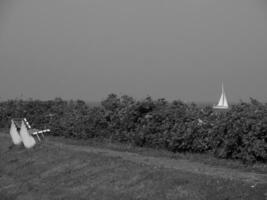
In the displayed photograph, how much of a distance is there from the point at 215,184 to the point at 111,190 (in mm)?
2478

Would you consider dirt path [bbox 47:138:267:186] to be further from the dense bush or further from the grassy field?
the dense bush

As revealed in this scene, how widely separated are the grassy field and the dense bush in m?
0.59

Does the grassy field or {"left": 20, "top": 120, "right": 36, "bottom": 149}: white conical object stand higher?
{"left": 20, "top": 120, "right": 36, "bottom": 149}: white conical object

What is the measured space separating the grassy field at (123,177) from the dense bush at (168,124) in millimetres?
588

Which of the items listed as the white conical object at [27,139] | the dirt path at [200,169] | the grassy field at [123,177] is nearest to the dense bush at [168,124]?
the grassy field at [123,177]

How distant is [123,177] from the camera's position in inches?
468

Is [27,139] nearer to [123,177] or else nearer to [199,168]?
[123,177]

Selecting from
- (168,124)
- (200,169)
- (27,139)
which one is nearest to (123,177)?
(200,169)

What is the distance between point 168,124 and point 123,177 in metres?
4.56

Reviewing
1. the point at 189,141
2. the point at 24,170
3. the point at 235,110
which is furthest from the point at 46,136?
the point at 235,110

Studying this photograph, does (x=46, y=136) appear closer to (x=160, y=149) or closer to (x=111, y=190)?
(x=160, y=149)

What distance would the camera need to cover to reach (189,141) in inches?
590

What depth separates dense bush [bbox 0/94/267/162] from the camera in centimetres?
1280

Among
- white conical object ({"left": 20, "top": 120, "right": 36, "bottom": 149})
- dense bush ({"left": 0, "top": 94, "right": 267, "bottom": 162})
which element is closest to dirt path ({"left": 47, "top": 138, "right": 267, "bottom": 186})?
dense bush ({"left": 0, "top": 94, "right": 267, "bottom": 162})
